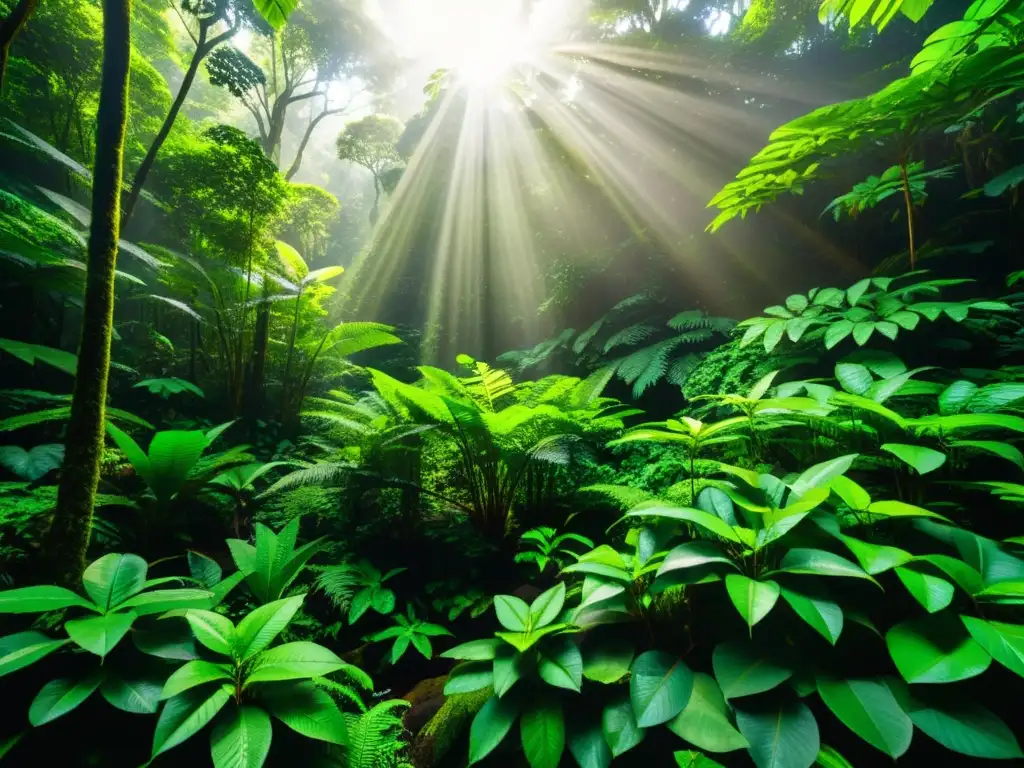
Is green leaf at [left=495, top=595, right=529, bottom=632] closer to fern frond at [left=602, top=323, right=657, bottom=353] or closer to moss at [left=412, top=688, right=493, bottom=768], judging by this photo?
moss at [left=412, top=688, right=493, bottom=768]

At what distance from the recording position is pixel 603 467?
7.98ft

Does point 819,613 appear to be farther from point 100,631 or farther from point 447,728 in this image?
point 100,631

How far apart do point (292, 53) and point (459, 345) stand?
12.6 m

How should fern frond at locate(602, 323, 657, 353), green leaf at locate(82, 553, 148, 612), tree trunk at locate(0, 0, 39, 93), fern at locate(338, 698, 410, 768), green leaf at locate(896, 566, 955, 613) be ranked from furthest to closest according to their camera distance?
fern frond at locate(602, 323, 657, 353)
tree trunk at locate(0, 0, 39, 93)
green leaf at locate(82, 553, 148, 612)
fern at locate(338, 698, 410, 768)
green leaf at locate(896, 566, 955, 613)

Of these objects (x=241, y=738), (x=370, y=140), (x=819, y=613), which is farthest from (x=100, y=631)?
(x=370, y=140)

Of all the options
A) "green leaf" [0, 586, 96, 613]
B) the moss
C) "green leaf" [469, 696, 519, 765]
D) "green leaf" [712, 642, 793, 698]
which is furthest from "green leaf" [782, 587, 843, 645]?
"green leaf" [0, 586, 96, 613]

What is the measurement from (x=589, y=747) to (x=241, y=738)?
29.9 inches

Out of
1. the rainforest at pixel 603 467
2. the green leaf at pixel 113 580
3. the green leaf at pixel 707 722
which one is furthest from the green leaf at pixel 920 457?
the green leaf at pixel 113 580

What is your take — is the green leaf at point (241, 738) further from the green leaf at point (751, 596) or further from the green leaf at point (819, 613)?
the green leaf at point (819, 613)

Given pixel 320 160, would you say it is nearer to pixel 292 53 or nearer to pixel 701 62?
pixel 292 53

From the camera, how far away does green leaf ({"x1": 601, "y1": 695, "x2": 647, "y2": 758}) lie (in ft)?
2.63

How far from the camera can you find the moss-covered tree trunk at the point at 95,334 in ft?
4.26

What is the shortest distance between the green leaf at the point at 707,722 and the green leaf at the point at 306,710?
75cm

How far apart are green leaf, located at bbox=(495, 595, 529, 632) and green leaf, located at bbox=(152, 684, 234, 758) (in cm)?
65
